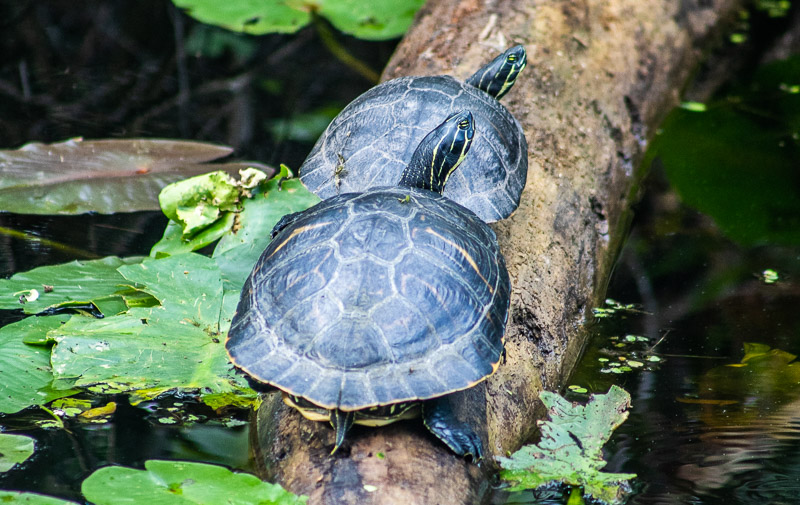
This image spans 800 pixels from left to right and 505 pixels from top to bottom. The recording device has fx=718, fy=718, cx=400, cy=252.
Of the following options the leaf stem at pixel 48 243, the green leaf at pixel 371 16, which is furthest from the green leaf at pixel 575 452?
the green leaf at pixel 371 16

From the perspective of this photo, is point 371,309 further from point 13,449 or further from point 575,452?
point 13,449

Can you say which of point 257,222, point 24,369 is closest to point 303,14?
point 257,222

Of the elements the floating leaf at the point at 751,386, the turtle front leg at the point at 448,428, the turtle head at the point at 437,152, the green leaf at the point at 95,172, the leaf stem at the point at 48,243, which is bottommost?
the leaf stem at the point at 48,243

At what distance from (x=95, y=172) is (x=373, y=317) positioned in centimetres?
235

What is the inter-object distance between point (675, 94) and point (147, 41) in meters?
→ 4.15

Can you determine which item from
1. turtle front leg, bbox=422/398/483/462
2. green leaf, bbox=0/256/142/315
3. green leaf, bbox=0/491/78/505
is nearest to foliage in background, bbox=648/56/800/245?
turtle front leg, bbox=422/398/483/462

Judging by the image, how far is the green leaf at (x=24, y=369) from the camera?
2314 millimetres

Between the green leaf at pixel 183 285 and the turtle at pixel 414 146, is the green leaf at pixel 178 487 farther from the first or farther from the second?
the turtle at pixel 414 146

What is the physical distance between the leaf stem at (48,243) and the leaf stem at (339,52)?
2.74 m

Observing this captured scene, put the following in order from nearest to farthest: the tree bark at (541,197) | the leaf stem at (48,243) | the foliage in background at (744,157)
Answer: the tree bark at (541,197), the leaf stem at (48,243), the foliage in background at (744,157)

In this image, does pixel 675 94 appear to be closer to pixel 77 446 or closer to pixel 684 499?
pixel 684 499

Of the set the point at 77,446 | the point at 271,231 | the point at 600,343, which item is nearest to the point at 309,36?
the point at 271,231

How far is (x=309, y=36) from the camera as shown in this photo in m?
6.25

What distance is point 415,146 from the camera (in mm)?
2756
